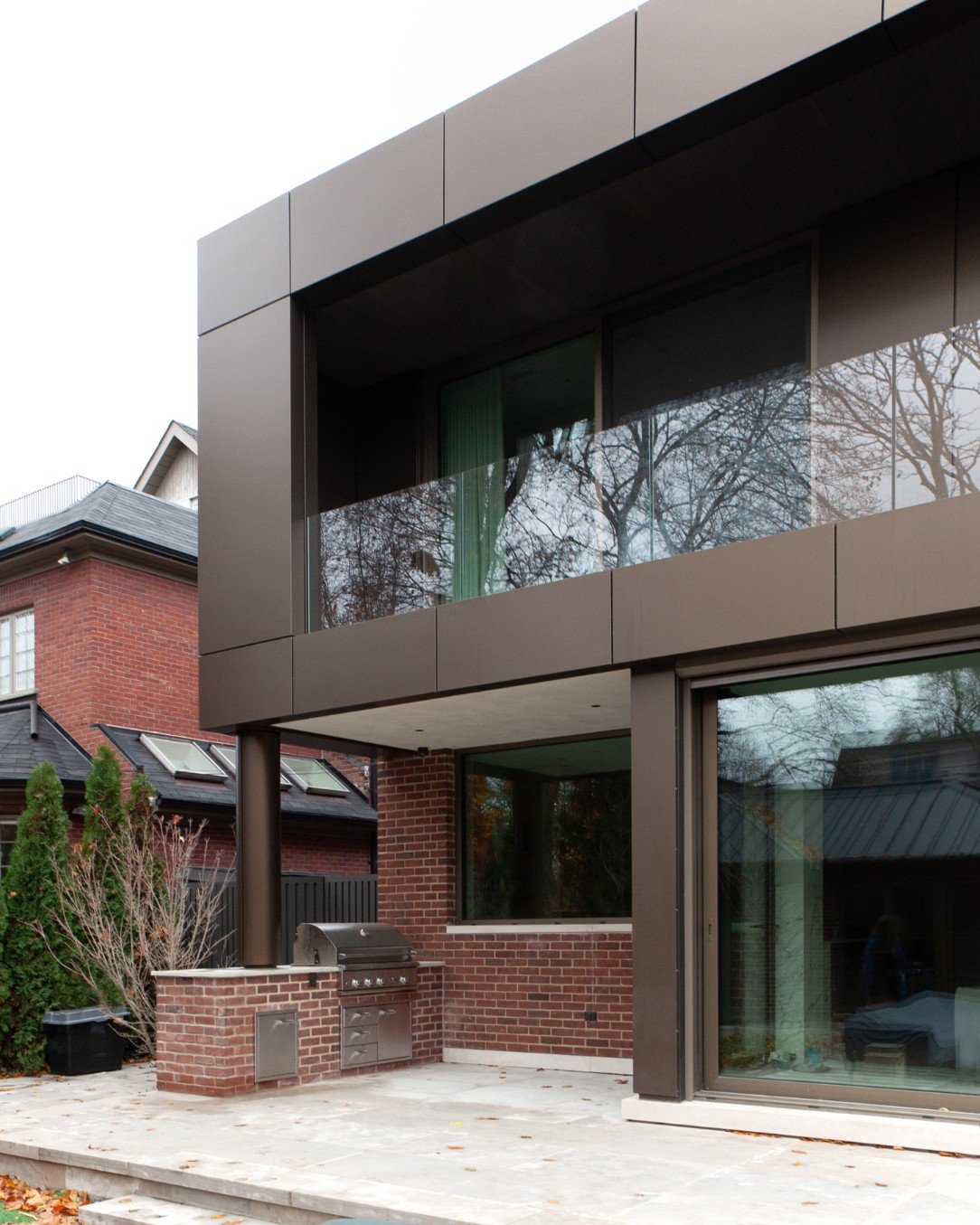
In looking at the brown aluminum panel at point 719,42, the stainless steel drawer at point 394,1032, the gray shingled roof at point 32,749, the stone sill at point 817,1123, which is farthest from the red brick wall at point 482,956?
the brown aluminum panel at point 719,42

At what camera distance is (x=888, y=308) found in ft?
29.2

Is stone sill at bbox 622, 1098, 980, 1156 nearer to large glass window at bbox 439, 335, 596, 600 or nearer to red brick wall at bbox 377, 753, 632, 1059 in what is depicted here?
red brick wall at bbox 377, 753, 632, 1059

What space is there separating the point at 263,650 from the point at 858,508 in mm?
5066

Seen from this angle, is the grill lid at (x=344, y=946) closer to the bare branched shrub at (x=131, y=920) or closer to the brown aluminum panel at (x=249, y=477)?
the bare branched shrub at (x=131, y=920)

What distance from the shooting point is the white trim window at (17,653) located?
57.3ft

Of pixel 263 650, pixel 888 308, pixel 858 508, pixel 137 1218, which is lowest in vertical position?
pixel 137 1218

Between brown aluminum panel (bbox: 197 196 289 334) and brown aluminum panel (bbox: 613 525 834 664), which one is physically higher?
brown aluminum panel (bbox: 197 196 289 334)

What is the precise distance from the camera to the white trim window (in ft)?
57.3

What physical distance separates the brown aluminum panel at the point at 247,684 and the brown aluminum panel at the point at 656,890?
3.22 metres

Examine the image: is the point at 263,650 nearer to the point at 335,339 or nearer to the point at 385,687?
the point at 385,687

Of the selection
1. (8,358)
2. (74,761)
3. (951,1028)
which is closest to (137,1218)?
(951,1028)

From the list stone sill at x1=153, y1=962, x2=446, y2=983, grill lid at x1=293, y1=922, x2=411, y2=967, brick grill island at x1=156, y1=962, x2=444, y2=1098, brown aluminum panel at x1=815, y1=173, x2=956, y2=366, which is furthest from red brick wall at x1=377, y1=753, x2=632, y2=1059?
brown aluminum panel at x1=815, y1=173, x2=956, y2=366

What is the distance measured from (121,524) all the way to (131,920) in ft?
22.2

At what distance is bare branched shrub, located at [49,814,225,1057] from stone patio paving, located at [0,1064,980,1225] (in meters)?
2.39
